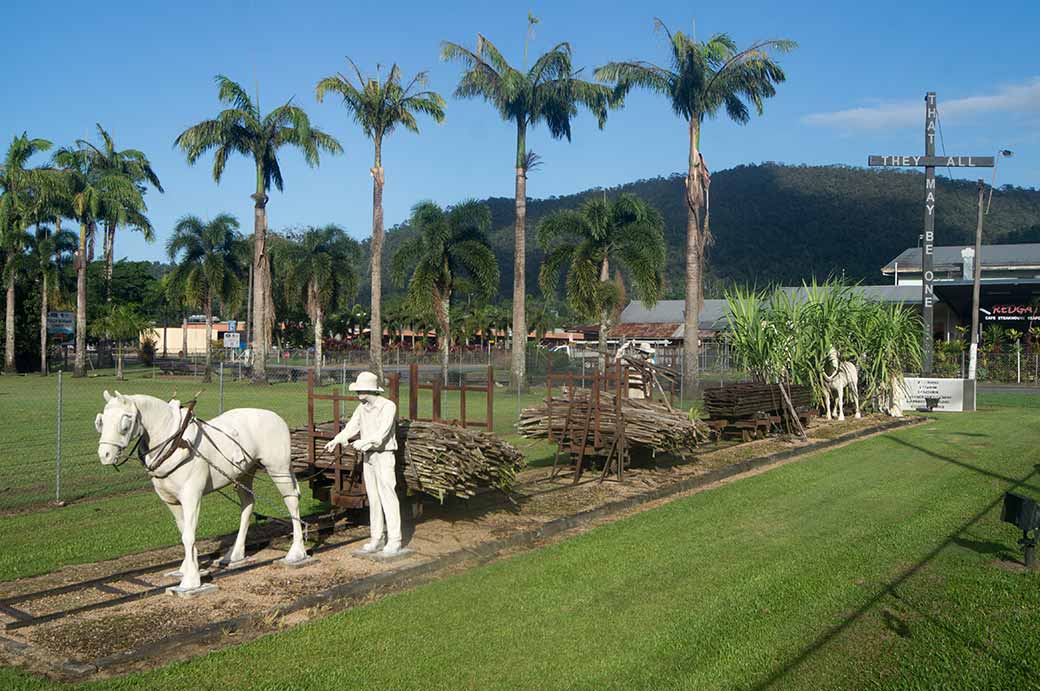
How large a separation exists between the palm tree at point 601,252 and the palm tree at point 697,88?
7.74 m

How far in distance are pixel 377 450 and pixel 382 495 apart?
476 millimetres

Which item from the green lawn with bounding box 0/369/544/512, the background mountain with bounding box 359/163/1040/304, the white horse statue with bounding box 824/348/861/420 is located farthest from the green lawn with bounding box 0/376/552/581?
the background mountain with bounding box 359/163/1040/304

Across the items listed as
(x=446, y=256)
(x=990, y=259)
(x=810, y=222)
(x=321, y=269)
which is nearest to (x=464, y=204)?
(x=446, y=256)

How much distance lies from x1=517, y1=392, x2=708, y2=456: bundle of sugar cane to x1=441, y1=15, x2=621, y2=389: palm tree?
22236 millimetres

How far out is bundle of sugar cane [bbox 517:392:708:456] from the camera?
15109mm

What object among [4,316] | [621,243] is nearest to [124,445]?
[621,243]

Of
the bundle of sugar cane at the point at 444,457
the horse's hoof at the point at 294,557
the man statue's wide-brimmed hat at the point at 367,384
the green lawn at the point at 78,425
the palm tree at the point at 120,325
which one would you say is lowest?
the green lawn at the point at 78,425

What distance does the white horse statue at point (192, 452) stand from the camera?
770cm

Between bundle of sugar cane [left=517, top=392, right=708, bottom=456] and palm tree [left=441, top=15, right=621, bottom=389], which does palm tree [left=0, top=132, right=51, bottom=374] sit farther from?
bundle of sugar cane [left=517, top=392, right=708, bottom=456]

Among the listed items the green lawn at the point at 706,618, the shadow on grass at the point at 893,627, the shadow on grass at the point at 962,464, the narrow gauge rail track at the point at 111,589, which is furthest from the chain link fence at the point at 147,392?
the shadow on grass at the point at 893,627

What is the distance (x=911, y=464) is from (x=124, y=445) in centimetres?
1432

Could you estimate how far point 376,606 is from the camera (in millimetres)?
7879

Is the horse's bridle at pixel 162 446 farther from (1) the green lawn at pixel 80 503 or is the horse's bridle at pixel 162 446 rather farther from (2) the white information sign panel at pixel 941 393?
(2) the white information sign panel at pixel 941 393

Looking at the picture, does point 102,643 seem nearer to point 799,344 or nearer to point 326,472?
point 326,472
